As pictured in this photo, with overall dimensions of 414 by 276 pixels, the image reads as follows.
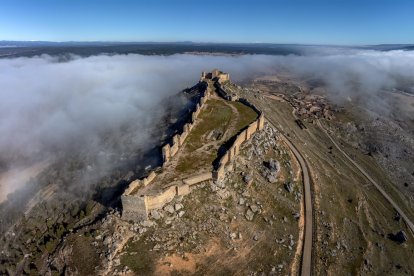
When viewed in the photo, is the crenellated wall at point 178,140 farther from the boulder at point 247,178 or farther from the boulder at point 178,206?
the boulder at point 247,178

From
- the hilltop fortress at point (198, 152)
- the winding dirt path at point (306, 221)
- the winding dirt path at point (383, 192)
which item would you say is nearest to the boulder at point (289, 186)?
the winding dirt path at point (306, 221)

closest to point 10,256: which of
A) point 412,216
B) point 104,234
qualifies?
point 104,234

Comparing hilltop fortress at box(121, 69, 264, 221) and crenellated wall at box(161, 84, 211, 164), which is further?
crenellated wall at box(161, 84, 211, 164)

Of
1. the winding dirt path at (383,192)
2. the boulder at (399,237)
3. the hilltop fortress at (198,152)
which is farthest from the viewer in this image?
the winding dirt path at (383,192)

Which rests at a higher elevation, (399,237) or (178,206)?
(178,206)

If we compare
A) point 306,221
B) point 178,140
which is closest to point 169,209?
point 178,140

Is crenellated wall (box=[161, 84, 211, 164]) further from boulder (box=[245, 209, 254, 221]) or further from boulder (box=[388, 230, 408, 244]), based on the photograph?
boulder (box=[388, 230, 408, 244])

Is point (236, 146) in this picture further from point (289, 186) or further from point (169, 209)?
point (169, 209)

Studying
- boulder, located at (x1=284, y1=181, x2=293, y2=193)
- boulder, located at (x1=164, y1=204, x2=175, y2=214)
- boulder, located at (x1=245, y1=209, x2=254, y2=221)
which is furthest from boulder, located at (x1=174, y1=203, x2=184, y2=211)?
boulder, located at (x1=284, y1=181, x2=293, y2=193)
